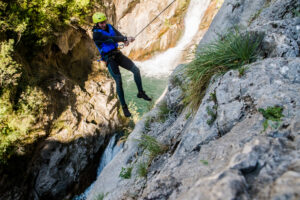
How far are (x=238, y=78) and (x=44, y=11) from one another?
7068 millimetres

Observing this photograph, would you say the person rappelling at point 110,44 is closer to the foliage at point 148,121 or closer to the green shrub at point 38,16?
the foliage at point 148,121

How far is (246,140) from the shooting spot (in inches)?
51.7

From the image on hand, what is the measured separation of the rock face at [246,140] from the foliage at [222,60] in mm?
142

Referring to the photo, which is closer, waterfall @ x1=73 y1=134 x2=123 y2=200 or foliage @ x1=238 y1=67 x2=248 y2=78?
foliage @ x1=238 y1=67 x2=248 y2=78

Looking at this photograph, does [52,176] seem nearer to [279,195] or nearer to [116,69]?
[116,69]

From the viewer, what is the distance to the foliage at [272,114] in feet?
4.37

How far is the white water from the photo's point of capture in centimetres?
1337

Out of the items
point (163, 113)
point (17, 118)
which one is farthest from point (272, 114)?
point (17, 118)

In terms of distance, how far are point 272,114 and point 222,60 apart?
3.81 ft

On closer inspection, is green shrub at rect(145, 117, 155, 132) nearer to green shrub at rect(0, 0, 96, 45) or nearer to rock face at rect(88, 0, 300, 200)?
rock face at rect(88, 0, 300, 200)

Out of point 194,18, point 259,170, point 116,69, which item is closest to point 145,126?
point 116,69

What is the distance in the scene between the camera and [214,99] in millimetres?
2098

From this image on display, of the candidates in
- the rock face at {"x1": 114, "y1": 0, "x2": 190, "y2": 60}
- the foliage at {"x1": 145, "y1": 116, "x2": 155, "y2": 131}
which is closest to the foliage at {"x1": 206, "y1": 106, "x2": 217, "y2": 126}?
the foliage at {"x1": 145, "y1": 116, "x2": 155, "y2": 131}

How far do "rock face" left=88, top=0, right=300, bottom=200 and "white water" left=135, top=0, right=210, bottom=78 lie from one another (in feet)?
35.8
